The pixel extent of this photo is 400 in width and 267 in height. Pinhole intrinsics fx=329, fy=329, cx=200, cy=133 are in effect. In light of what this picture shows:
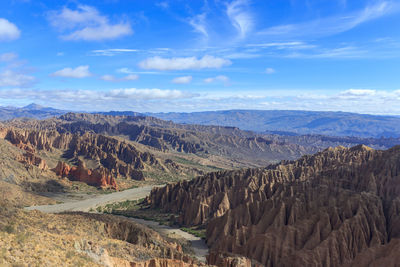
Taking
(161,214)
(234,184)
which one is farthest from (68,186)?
(234,184)

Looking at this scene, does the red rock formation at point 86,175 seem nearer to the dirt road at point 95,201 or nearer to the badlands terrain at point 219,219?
the badlands terrain at point 219,219

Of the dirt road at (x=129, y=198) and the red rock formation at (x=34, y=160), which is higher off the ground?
the red rock formation at (x=34, y=160)

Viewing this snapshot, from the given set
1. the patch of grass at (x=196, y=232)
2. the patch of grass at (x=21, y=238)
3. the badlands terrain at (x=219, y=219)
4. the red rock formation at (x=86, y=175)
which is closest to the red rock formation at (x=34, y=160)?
the red rock formation at (x=86, y=175)

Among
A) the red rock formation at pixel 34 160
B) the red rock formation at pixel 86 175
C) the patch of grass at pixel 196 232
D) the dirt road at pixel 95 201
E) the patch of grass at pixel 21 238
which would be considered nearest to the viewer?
the patch of grass at pixel 21 238

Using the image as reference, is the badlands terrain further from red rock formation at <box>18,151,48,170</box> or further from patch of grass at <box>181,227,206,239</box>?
red rock formation at <box>18,151,48,170</box>

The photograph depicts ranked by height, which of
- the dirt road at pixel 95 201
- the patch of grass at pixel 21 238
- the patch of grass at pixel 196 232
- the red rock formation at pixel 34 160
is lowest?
the dirt road at pixel 95 201

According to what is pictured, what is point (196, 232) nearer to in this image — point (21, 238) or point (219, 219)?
point (219, 219)

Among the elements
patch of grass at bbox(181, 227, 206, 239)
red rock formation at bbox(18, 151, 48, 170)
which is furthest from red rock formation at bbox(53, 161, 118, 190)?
patch of grass at bbox(181, 227, 206, 239)
